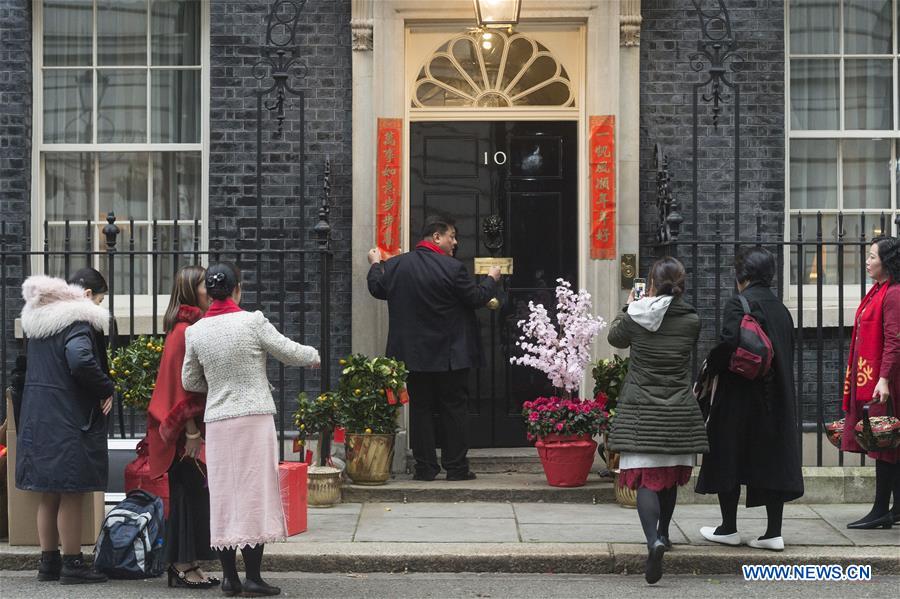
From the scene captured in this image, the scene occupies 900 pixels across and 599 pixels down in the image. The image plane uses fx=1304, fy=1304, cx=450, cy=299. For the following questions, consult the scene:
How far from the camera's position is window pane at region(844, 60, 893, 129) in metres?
10.7

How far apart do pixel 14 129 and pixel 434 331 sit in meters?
3.85

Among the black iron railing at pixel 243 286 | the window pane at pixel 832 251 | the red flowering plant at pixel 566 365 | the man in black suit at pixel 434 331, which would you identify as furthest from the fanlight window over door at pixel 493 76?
the window pane at pixel 832 251

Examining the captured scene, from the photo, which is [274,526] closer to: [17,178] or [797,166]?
[17,178]

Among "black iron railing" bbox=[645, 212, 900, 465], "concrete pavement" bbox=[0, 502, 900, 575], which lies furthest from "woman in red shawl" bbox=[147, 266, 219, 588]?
"black iron railing" bbox=[645, 212, 900, 465]

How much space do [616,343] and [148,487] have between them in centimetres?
279

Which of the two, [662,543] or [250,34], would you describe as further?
[250,34]

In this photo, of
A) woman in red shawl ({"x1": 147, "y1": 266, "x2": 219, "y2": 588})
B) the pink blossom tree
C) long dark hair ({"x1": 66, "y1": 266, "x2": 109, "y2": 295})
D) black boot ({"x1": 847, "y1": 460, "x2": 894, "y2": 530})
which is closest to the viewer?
woman in red shawl ({"x1": 147, "y1": 266, "x2": 219, "y2": 588})

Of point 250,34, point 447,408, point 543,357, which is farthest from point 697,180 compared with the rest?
point 250,34

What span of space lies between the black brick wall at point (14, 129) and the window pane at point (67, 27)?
17 centimetres

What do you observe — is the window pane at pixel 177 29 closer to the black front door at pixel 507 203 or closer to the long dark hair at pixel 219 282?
the black front door at pixel 507 203

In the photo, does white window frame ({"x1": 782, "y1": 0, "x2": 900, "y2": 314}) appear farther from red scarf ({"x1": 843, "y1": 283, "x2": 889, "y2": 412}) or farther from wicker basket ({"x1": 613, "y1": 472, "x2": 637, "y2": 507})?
wicker basket ({"x1": 613, "y1": 472, "x2": 637, "y2": 507})

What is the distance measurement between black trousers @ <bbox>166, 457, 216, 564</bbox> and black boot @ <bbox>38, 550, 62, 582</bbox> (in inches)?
28.8

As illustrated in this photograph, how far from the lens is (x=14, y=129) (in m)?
10.4

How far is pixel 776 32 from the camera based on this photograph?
10391 millimetres
